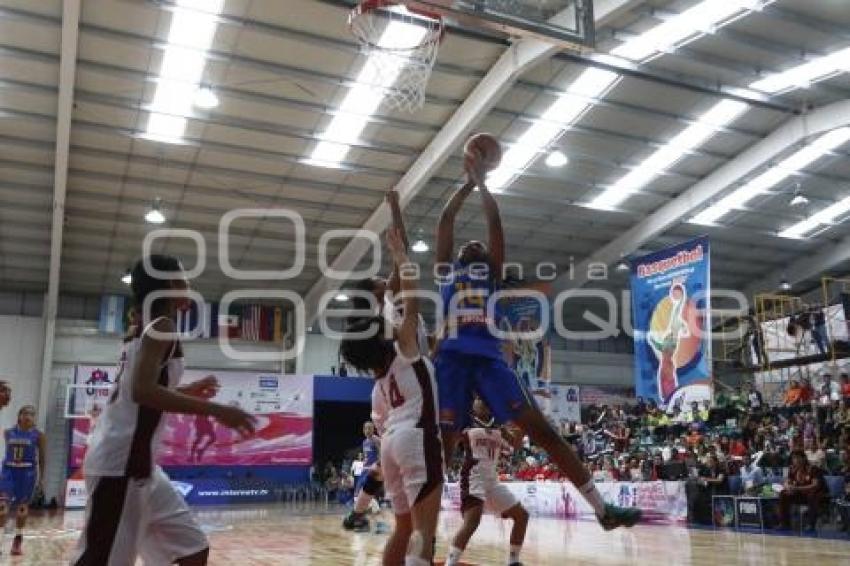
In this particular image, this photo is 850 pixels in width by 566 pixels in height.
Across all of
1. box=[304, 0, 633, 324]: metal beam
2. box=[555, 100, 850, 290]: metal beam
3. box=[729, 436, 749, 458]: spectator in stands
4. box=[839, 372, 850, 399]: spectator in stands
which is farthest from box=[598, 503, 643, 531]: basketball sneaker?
box=[555, 100, 850, 290]: metal beam

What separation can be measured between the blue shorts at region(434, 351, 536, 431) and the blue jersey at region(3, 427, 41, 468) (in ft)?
23.5

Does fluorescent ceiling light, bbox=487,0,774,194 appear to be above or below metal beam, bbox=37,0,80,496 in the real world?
above

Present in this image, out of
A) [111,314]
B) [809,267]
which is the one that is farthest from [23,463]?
[809,267]

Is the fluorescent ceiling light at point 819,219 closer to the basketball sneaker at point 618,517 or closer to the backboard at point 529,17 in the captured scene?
the backboard at point 529,17

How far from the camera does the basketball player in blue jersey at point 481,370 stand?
3.96 metres

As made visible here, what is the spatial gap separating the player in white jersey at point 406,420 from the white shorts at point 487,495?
197cm

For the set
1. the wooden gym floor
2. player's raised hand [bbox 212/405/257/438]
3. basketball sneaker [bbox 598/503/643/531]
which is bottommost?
the wooden gym floor

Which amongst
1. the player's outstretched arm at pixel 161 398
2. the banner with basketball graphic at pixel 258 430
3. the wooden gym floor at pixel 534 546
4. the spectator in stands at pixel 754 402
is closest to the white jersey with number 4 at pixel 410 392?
the player's outstretched arm at pixel 161 398

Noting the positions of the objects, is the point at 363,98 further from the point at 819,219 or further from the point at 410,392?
the point at 819,219

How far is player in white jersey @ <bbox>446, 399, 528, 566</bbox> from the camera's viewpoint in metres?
5.33

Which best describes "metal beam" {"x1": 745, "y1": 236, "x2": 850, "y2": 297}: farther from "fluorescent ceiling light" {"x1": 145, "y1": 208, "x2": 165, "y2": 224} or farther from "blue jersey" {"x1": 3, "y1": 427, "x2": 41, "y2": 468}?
"blue jersey" {"x1": 3, "y1": 427, "x2": 41, "y2": 468}

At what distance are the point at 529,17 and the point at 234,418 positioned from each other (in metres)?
6.79

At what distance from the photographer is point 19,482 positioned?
30.3ft

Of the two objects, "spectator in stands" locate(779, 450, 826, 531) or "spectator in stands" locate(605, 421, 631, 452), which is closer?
"spectator in stands" locate(779, 450, 826, 531)
